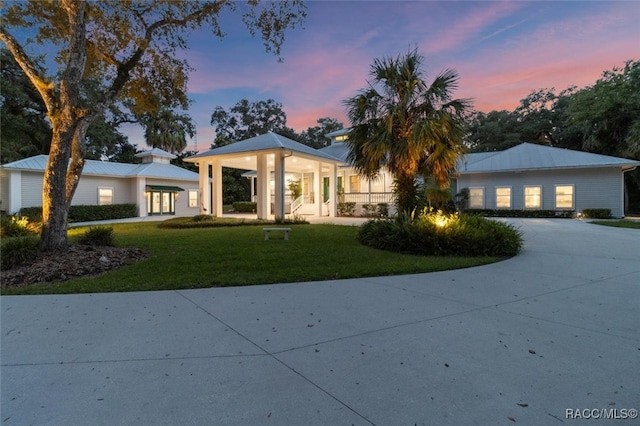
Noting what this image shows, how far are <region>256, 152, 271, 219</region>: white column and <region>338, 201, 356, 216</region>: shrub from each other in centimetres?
736

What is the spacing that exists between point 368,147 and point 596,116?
77.1 feet

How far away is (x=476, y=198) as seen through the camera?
75.7ft

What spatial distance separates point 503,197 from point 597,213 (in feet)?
16.3

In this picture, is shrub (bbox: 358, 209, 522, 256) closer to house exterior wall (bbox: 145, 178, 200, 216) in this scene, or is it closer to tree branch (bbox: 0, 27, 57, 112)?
tree branch (bbox: 0, 27, 57, 112)

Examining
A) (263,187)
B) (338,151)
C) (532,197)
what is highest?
(338,151)

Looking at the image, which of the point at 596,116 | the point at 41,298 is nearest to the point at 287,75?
the point at 41,298

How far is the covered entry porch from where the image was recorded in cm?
1622

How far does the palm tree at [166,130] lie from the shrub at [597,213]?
124ft

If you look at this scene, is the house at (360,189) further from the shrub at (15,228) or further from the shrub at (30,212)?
the shrub at (30,212)

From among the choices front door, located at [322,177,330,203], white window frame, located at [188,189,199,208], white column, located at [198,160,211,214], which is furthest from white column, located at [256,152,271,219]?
white window frame, located at [188,189,199,208]

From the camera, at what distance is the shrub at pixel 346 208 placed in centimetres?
2302

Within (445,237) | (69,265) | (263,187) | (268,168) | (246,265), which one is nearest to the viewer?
(69,265)

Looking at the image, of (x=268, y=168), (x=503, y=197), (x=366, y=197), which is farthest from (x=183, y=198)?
(x=503, y=197)

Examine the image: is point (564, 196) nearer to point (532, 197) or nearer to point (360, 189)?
point (532, 197)
